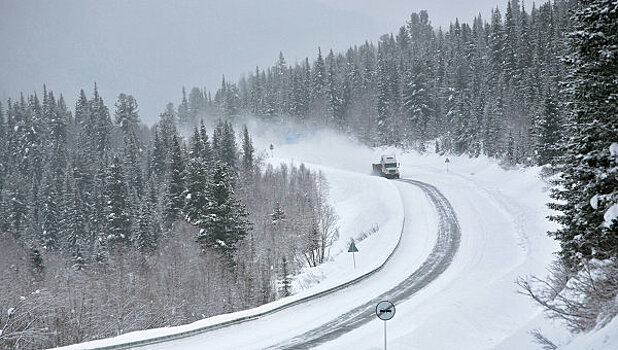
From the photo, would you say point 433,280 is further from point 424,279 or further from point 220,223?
point 220,223

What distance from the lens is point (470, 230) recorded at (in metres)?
31.4

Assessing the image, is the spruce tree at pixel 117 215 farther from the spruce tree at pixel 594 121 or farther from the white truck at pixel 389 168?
the spruce tree at pixel 594 121

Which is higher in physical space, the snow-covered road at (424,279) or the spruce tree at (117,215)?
the spruce tree at (117,215)

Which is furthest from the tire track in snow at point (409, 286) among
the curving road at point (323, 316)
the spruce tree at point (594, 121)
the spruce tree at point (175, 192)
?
the spruce tree at point (175, 192)

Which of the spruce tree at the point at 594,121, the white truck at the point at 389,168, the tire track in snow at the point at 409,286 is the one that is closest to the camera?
the spruce tree at the point at 594,121

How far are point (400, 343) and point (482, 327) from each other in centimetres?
368

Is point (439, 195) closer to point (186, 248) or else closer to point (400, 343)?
point (186, 248)

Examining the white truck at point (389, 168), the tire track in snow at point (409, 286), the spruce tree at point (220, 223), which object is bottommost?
the tire track in snow at point (409, 286)

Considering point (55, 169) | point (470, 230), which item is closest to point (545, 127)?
point (470, 230)

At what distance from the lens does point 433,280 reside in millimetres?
22812

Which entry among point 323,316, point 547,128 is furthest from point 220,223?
point 547,128

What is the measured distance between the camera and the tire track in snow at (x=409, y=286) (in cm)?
1522

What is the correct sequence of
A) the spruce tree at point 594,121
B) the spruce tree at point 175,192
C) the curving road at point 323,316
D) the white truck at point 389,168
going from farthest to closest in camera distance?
the white truck at point 389,168 < the spruce tree at point 175,192 < the curving road at point 323,316 < the spruce tree at point 594,121

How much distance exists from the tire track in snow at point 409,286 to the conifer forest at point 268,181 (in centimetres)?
538
